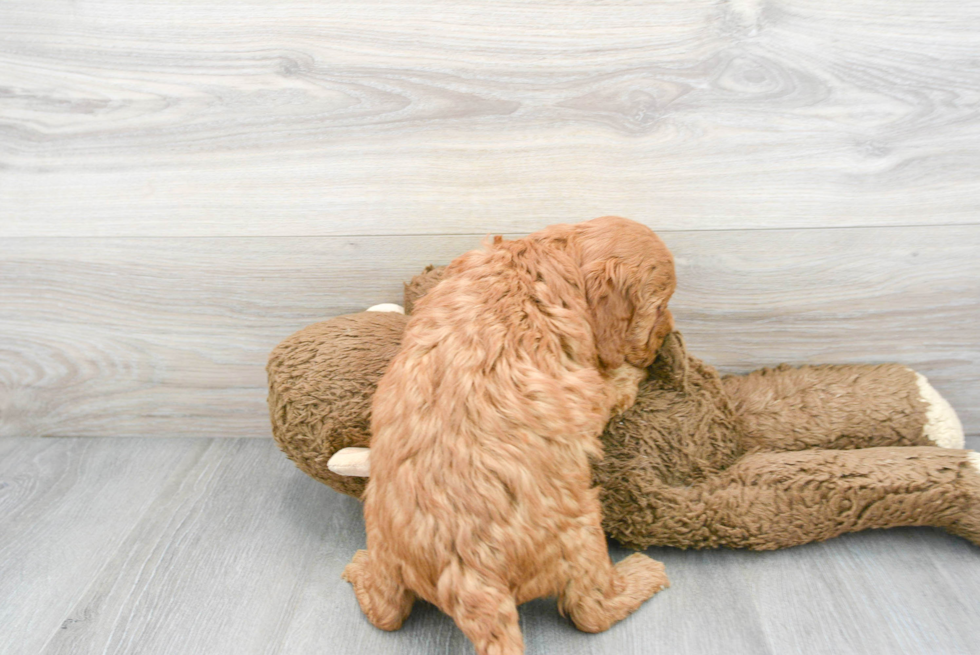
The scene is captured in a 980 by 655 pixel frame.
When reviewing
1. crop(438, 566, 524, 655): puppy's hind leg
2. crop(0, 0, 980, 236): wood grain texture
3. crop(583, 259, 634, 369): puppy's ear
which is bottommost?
crop(438, 566, 524, 655): puppy's hind leg

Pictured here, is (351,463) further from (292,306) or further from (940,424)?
(940,424)

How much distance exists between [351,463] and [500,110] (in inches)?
28.2

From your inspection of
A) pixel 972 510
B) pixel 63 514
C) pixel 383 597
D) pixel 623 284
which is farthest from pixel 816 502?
pixel 63 514

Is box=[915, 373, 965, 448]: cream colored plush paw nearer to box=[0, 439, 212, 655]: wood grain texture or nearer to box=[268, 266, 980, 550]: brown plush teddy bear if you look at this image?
box=[268, 266, 980, 550]: brown plush teddy bear

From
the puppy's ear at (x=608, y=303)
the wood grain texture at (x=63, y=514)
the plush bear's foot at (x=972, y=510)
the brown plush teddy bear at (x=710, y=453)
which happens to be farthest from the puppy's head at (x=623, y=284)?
the wood grain texture at (x=63, y=514)

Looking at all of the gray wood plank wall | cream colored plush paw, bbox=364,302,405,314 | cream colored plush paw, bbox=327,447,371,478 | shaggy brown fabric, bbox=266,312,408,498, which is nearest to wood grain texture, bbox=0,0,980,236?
the gray wood plank wall

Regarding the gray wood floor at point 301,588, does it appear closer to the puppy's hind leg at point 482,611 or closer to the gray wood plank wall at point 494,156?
the puppy's hind leg at point 482,611

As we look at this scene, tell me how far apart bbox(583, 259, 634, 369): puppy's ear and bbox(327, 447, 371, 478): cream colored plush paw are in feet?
1.44

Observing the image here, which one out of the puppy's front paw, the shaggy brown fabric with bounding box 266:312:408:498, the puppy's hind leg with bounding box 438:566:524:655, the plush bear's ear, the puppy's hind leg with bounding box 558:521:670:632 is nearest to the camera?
the puppy's hind leg with bounding box 438:566:524:655

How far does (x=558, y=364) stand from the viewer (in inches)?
40.8

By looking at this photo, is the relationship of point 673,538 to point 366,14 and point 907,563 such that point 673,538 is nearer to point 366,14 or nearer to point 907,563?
point 907,563

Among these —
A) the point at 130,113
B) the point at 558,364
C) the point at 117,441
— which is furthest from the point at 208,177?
the point at 558,364

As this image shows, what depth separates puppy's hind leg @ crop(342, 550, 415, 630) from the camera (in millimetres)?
1100

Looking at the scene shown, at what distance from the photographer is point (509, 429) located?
976 mm
